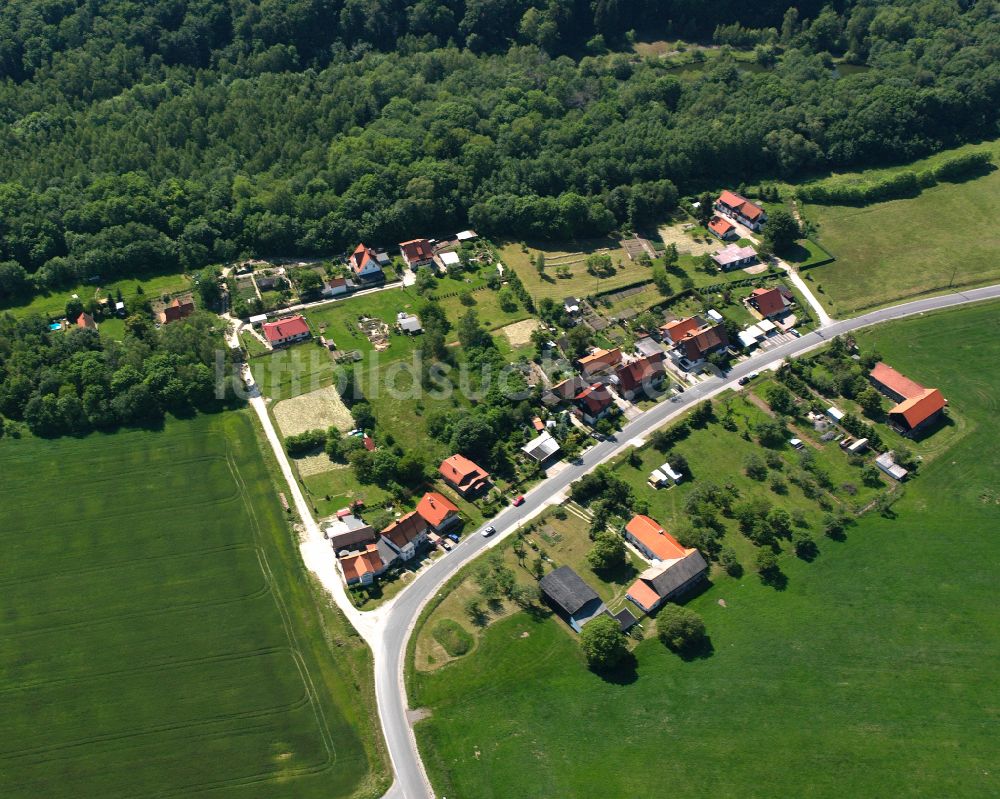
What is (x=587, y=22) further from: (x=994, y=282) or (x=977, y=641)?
(x=977, y=641)

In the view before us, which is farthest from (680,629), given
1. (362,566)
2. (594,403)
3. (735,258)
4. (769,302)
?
(735,258)

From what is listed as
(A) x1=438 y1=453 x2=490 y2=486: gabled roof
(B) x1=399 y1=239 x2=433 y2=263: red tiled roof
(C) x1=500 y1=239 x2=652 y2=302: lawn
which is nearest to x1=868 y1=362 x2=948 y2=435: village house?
(C) x1=500 y1=239 x2=652 y2=302: lawn

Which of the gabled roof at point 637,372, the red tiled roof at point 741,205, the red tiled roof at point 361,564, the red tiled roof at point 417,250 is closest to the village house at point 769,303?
the red tiled roof at point 741,205

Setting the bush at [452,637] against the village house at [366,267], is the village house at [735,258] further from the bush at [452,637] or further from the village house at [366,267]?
the bush at [452,637]

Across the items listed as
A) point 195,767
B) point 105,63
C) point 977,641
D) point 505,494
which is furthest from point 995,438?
point 105,63

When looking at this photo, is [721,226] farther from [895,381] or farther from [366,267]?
[366,267]
